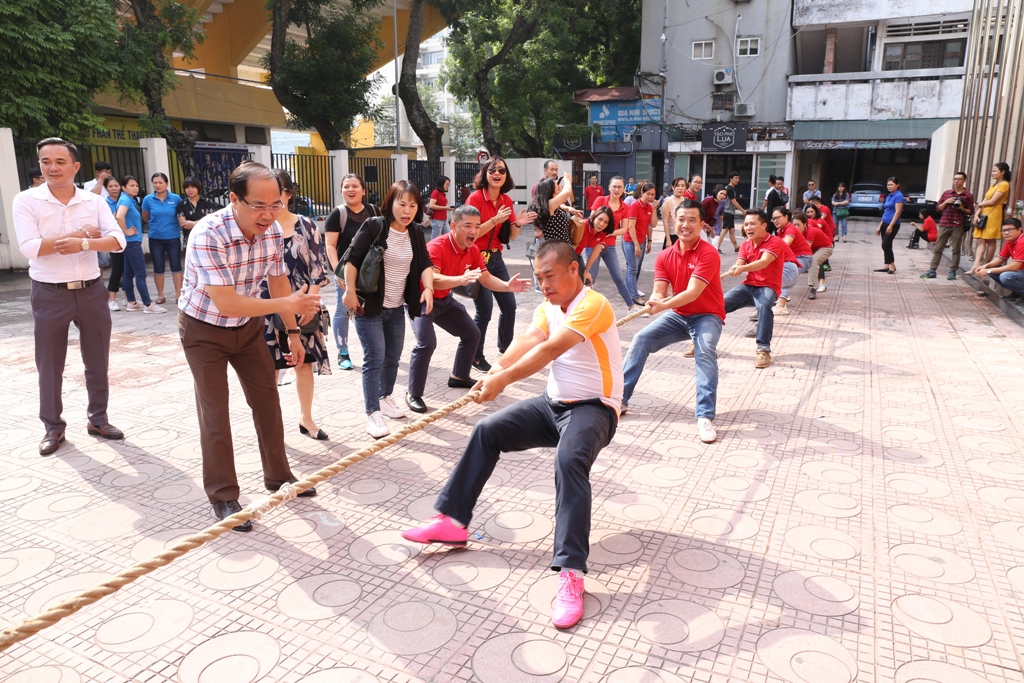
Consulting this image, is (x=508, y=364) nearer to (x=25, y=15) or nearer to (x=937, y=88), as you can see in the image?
(x=25, y=15)

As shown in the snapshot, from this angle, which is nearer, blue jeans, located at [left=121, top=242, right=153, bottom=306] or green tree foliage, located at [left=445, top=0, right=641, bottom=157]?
blue jeans, located at [left=121, top=242, right=153, bottom=306]

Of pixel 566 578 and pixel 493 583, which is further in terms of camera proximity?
pixel 493 583

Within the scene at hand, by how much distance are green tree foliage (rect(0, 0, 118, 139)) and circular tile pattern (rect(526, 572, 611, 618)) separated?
15048 millimetres

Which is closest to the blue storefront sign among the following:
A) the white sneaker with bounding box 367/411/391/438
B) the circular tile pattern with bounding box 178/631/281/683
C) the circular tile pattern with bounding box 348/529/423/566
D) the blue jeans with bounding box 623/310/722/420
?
the blue jeans with bounding box 623/310/722/420

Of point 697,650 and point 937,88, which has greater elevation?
point 937,88

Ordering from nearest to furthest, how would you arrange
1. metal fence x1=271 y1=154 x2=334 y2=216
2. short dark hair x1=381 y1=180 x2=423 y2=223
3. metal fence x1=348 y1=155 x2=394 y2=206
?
short dark hair x1=381 y1=180 x2=423 y2=223 → metal fence x1=271 y1=154 x2=334 y2=216 → metal fence x1=348 y1=155 x2=394 y2=206

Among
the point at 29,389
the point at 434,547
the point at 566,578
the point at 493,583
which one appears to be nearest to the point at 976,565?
the point at 566,578

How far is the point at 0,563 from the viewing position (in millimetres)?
3201

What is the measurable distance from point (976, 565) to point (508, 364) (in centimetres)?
227

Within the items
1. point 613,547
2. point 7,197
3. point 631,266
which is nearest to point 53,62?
point 7,197

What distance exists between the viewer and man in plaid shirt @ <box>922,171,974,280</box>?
40.2 feet

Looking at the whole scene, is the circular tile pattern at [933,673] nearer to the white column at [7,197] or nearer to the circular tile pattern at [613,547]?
the circular tile pattern at [613,547]

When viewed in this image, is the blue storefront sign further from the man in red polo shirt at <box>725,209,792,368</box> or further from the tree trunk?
the man in red polo shirt at <box>725,209,792,368</box>

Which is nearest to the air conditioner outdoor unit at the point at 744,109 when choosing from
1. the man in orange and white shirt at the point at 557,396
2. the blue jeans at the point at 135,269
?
the blue jeans at the point at 135,269
